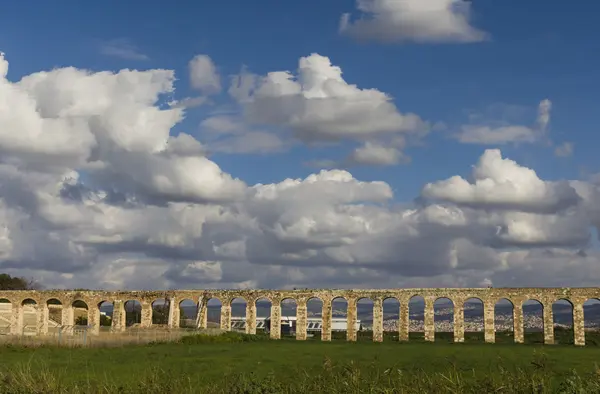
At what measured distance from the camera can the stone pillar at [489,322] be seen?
51469 millimetres

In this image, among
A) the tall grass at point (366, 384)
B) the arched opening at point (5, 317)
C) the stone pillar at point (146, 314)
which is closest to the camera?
the tall grass at point (366, 384)

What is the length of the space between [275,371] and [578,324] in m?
32.0

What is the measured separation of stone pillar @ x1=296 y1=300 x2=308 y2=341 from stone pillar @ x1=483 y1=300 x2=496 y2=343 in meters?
13.7

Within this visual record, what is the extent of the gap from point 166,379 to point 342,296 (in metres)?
42.5

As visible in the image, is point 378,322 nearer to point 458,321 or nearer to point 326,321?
point 326,321

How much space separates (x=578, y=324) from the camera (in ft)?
164

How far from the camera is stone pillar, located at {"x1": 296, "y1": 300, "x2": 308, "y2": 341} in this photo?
5546 cm

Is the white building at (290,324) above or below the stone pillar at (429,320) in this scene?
below

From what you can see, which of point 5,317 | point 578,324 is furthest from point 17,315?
point 578,324

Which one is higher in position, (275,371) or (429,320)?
(429,320)

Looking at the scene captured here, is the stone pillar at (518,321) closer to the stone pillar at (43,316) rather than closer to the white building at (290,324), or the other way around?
the white building at (290,324)

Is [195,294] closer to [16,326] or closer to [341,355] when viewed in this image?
[16,326]

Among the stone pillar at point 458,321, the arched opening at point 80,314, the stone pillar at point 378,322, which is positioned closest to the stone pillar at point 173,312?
the arched opening at point 80,314

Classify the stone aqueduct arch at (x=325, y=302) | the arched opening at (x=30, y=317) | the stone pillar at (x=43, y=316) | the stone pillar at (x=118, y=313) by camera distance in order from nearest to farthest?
the stone aqueduct arch at (x=325, y=302)
the stone pillar at (x=118, y=313)
the stone pillar at (x=43, y=316)
the arched opening at (x=30, y=317)
